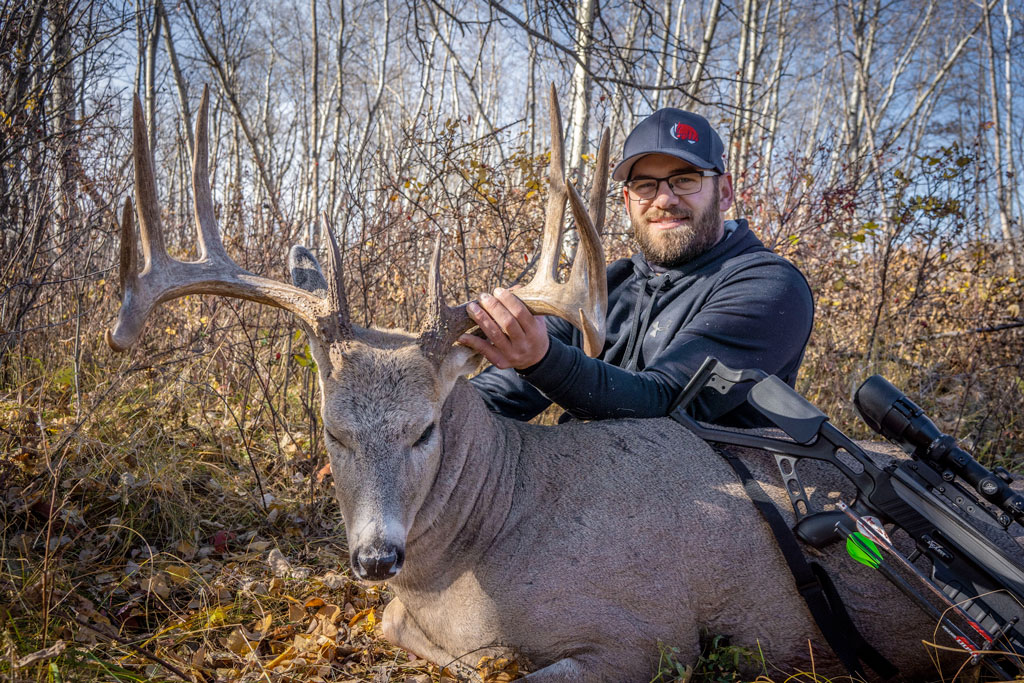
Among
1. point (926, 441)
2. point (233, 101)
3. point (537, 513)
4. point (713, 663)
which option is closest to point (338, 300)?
point (537, 513)

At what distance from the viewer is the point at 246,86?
1225 inches

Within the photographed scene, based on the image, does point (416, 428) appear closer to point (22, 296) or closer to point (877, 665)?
point (877, 665)

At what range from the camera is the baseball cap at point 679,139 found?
14.0 feet

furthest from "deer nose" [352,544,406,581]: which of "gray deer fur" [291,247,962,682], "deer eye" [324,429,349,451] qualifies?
"deer eye" [324,429,349,451]

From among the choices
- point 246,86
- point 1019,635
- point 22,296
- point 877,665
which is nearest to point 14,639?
point 22,296

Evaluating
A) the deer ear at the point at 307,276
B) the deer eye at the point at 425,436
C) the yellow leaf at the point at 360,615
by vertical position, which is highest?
the deer ear at the point at 307,276

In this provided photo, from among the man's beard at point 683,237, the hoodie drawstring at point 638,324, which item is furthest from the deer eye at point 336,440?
the man's beard at point 683,237

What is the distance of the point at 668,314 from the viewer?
160 inches

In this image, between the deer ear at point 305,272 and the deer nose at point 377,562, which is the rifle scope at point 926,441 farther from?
the deer ear at point 305,272

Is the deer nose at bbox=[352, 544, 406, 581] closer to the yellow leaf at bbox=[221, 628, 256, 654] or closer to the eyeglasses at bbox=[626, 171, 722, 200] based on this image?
the yellow leaf at bbox=[221, 628, 256, 654]

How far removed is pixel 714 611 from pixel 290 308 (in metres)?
2.26

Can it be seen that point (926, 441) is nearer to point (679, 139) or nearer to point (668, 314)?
point (668, 314)

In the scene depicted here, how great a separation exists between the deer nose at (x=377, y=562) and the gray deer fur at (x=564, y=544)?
18 centimetres

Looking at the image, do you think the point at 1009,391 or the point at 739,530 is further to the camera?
the point at 1009,391
